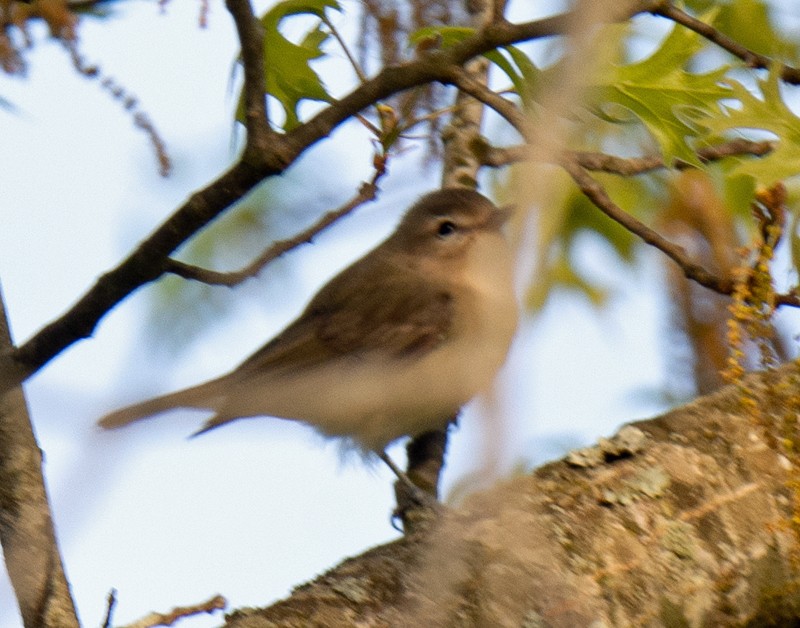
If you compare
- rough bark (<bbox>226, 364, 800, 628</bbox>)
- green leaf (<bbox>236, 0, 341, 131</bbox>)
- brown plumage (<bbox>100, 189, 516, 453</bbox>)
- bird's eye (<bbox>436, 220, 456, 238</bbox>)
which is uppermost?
green leaf (<bbox>236, 0, 341, 131</bbox>)

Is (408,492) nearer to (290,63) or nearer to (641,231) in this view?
(641,231)

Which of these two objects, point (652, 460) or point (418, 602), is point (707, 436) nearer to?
point (652, 460)

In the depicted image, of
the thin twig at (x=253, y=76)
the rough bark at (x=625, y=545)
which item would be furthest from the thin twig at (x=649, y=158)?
the thin twig at (x=253, y=76)

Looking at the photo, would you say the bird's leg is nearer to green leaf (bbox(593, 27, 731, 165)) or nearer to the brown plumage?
the brown plumage

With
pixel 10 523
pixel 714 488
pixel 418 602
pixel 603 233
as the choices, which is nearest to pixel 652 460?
pixel 714 488

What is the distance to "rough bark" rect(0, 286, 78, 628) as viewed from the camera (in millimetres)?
2107

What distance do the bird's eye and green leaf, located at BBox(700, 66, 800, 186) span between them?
2415 mm

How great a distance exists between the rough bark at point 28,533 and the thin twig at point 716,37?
66.1 inches

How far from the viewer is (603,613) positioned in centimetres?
→ 218

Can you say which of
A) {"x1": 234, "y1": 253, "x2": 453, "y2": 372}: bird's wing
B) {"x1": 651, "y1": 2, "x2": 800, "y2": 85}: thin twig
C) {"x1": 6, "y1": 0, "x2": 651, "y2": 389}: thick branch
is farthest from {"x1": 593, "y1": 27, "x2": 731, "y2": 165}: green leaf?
{"x1": 234, "y1": 253, "x2": 453, "y2": 372}: bird's wing

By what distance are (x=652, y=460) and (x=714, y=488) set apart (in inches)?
6.3

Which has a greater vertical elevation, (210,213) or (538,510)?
(210,213)

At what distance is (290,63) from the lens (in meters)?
2.61

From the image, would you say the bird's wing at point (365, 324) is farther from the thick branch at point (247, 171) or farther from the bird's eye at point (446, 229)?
the thick branch at point (247, 171)
